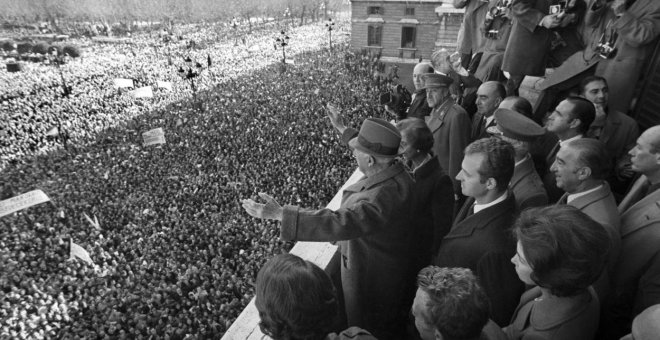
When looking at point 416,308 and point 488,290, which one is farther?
point 488,290

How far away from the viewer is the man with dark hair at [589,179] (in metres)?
2.11

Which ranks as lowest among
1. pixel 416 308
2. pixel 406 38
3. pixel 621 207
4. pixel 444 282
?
pixel 406 38

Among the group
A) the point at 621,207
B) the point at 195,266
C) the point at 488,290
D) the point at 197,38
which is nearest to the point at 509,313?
the point at 488,290

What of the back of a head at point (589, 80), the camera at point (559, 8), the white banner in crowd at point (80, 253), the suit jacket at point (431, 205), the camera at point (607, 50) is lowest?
the white banner in crowd at point (80, 253)

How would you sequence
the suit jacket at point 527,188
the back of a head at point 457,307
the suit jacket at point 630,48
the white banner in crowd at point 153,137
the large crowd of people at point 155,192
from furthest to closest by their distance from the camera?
1. the white banner in crowd at point 153,137
2. the large crowd of people at point 155,192
3. the suit jacket at point 630,48
4. the suit jacket at point 527,188
5. the back of a head at point 457,307

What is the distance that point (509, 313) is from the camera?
2.19 m

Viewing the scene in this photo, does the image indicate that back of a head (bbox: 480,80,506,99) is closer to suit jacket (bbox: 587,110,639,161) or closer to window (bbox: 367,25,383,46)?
suit jacket (bbox: 587,110,639,161)

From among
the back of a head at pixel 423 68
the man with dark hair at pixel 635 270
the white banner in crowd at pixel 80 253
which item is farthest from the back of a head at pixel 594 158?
the white banner in crowd at pixel 80 253

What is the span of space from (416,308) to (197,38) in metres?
46.7

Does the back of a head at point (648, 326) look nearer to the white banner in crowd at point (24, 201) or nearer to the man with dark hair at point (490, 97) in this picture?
the man with dark hair at point (490, 97)

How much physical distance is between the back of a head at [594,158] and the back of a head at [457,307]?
48.4 inches

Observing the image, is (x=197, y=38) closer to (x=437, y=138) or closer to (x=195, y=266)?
(x=195, y=266)

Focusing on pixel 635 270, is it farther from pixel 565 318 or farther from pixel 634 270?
pixel 565 318

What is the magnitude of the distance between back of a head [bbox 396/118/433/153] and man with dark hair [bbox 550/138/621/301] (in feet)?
3.21
